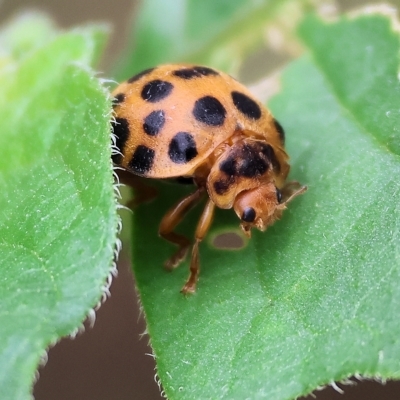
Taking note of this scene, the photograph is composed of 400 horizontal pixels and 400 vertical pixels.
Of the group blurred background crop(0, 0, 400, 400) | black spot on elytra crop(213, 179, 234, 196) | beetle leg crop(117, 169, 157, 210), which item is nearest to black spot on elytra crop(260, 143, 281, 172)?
black spot on elytra crop(213, 179, 234, 196)

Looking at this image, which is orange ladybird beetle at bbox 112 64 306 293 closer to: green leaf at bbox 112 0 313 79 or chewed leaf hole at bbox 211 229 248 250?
chewed leaf hole at bbox 211 229 248 250

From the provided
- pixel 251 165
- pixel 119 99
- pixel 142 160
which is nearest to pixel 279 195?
pixel 251 165

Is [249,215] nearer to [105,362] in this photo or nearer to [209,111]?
[209,111]

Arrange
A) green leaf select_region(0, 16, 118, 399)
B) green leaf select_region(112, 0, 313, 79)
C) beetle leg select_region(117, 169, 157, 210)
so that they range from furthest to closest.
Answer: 1. green leaf select_region(112, 0, 313, 79)
2. beetle leg select_region(117, 169, 157, 210)
3. green leaf select_region(0, 16, 118, 399)

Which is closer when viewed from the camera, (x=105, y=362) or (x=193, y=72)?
(x=193, y=72)

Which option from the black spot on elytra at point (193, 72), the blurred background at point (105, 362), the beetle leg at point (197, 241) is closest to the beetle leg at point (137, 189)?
the beetle leg at point (197, 241)

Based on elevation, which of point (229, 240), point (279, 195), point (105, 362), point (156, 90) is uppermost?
point (156, 90)
